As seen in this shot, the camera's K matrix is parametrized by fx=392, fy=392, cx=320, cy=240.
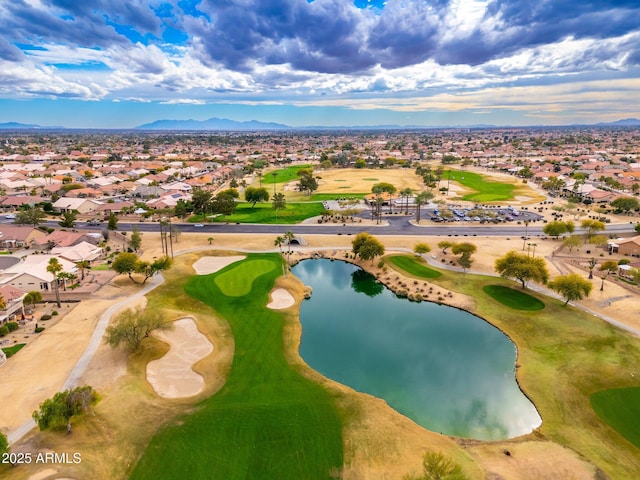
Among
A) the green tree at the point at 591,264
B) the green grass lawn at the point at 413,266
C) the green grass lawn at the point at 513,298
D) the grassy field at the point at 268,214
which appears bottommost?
the green grass lawn at the point at 513,298

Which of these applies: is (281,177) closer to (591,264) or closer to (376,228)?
(376,228)

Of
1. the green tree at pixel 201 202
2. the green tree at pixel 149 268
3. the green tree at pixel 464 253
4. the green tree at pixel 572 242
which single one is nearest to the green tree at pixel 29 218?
the green tree at pixel 201 202

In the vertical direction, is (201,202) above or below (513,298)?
above

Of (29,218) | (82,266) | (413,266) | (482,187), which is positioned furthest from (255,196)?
(482,187)

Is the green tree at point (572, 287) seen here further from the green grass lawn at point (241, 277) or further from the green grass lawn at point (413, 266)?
the green grass lawn at point (241, 277)

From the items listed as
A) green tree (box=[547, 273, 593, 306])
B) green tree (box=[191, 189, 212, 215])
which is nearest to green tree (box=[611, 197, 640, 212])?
green tree (box=[547, 273, 593, 306])

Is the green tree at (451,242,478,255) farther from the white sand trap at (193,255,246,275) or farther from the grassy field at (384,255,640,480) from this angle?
the white sand trap at (193,255,246,275)
